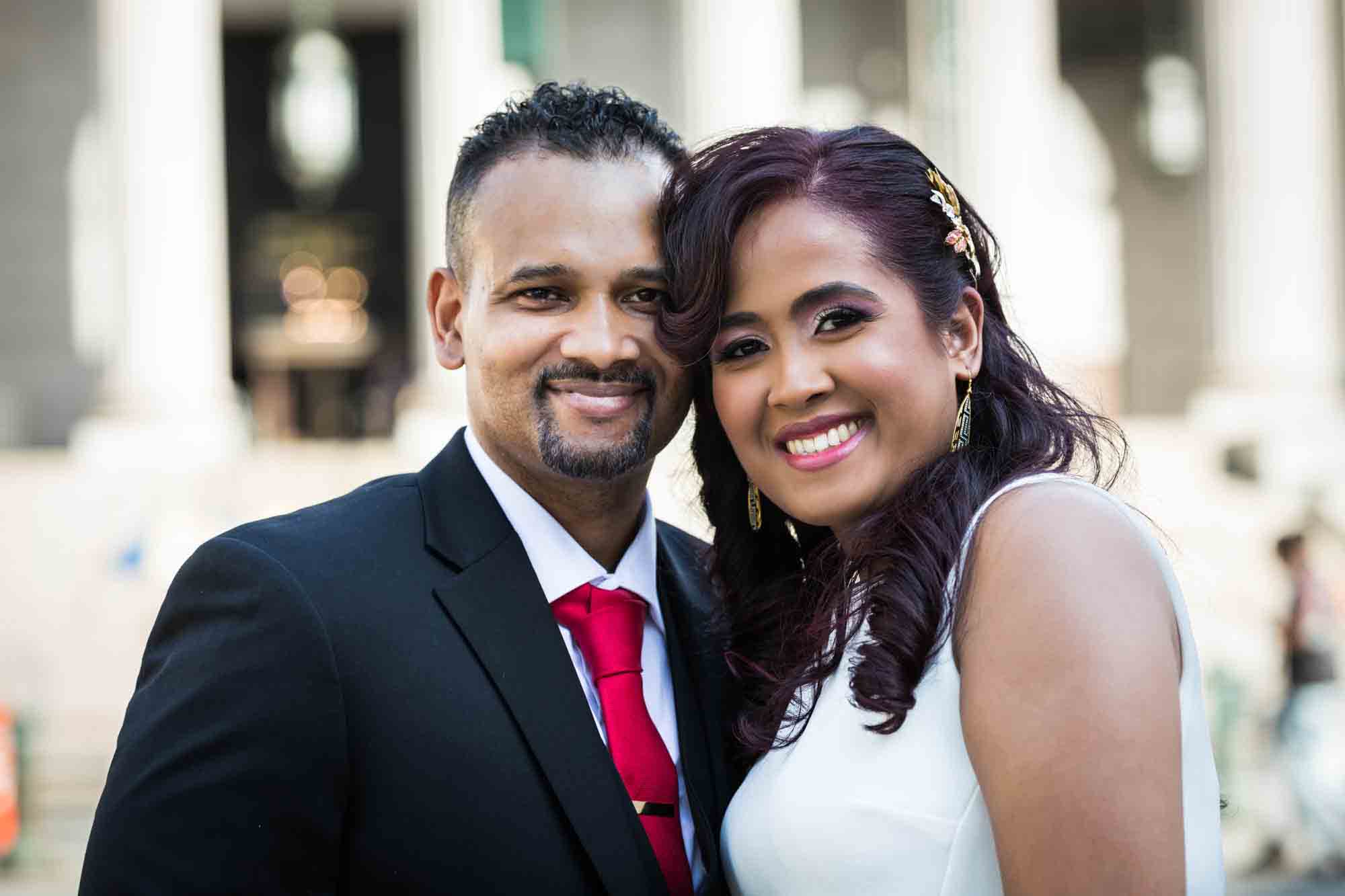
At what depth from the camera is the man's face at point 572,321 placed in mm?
3195

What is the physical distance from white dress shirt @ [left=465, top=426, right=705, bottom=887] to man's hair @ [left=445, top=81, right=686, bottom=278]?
536 millimetres

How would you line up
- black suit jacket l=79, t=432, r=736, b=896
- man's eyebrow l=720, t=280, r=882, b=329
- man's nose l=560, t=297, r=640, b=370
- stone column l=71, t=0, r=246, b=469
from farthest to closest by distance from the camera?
stone column l=71, t=0, r=246, b=469
man's nose l=560, t=297, r=640, b=370
man's eyebrow l=720, t=280, r=882, b=329
black suit jacket l=79, t=432, r=736, b=896

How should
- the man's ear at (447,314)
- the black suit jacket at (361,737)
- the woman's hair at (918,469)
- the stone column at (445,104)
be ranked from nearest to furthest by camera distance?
1. the black suit jacket at (361,737)
2. the woman's hair at (918,469)
3. the man's ear at (447,314)
4. the stone column at (445,104)

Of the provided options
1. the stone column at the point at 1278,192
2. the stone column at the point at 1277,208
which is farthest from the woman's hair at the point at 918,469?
the stone column at the point at 1278,192

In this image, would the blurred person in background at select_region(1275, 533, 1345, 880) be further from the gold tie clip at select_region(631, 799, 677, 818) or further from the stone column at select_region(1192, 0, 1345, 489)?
the stone column at select_region(1192, 0, 1345, 489)

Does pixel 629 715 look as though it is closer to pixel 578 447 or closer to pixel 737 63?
pixel 578 447

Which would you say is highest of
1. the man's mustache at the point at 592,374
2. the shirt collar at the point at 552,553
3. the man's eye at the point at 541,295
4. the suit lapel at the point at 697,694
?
the man's eye at the point at 541,295

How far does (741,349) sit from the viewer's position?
10.2ft

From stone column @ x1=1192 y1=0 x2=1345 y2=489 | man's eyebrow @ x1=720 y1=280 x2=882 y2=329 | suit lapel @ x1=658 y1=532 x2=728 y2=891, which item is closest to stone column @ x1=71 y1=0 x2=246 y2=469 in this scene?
stone column @ x1=1192 y1=0 x2=1345 y2=489

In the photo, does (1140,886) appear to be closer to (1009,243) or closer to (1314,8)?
(1009,243)

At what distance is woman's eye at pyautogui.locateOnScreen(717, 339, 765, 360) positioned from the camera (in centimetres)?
309

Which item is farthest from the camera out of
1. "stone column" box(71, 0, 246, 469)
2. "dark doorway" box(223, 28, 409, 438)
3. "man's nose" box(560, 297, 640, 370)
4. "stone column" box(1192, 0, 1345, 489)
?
"dark doorway" box(223, 28, 409, 438)

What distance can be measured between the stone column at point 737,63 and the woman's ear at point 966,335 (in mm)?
16960

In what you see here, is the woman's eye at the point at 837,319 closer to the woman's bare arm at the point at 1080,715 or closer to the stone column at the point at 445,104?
the woman's bare arm at the point at 1080,715
